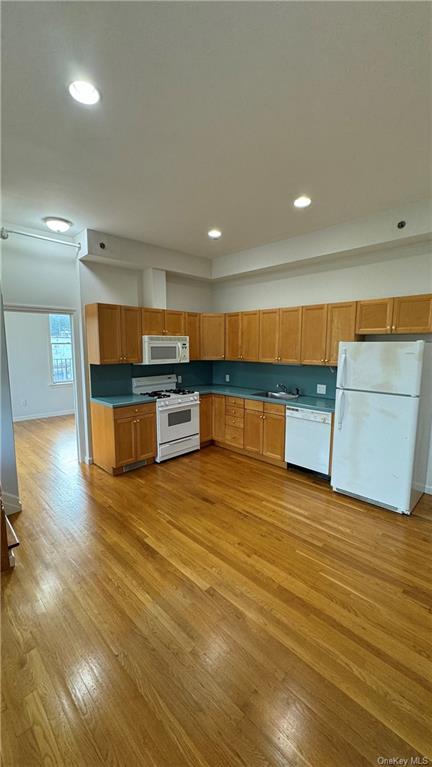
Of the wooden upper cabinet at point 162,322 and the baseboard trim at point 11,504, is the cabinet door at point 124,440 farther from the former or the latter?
the wooden upper cabinet at point 162,322

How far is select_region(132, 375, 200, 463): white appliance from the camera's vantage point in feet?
14.5

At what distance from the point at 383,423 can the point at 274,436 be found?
154 cm

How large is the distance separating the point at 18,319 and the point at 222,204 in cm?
573

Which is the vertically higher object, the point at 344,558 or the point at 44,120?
the point at 44,120

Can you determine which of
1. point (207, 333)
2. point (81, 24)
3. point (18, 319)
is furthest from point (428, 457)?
point (18, 319)

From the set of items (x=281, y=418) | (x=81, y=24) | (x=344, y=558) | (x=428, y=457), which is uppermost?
(x=81, y=24)

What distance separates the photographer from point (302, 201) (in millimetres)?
3127

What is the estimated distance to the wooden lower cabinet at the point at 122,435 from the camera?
397cm

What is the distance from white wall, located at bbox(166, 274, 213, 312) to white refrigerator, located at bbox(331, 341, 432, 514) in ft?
10.1

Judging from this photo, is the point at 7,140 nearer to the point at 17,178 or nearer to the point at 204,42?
the point at 17,178

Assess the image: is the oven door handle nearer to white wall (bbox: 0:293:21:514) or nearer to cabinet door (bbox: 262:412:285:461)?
cabinet door (bbox: 262:412:285:461)

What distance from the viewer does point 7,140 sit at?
2.16 m

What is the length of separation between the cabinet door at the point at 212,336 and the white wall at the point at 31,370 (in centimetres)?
415

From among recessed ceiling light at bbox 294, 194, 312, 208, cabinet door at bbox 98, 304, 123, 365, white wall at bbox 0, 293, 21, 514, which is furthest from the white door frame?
recessed ceiling light at bbox 294, 194, 312, 208
